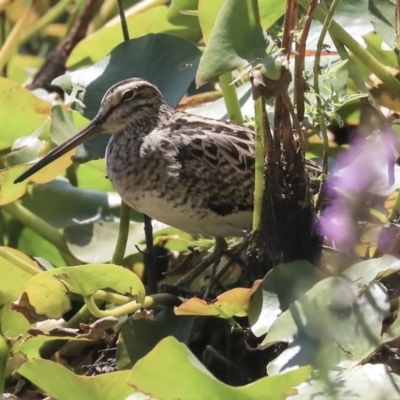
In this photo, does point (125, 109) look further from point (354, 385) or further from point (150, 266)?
point (354, 385)

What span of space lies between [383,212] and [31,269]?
544mm

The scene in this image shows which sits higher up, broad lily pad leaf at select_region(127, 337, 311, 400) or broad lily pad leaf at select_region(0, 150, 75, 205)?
broad lily pad leaf at select_region(0, 150, 75, 205)

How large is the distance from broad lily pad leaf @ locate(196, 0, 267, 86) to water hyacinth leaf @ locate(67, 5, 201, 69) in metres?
0.63

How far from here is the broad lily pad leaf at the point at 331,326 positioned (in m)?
1.21

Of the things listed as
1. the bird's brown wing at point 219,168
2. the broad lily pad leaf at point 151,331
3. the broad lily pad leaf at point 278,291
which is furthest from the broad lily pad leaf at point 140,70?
the broad lily pad leaf at point 278,291

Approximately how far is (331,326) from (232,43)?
0.39 metres

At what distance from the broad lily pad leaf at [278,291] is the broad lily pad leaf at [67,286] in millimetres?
165

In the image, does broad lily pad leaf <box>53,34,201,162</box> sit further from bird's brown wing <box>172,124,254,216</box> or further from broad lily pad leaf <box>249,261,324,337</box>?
broad lily pad leaf <box>249,261,324,337</box>

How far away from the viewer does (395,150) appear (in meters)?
1.57

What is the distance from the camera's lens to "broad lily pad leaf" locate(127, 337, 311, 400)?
3.59 ft

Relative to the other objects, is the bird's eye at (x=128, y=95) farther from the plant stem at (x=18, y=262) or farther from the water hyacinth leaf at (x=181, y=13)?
the plant stem at (x=18, y=262)

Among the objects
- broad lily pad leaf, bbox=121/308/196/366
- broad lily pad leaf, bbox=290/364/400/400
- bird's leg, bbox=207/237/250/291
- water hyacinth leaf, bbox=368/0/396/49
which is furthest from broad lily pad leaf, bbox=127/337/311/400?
water hyacinth leaf, bbox=368/0/396/49

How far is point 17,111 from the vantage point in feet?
5.95

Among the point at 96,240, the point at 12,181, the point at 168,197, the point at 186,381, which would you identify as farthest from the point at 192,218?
the point at 186,381
